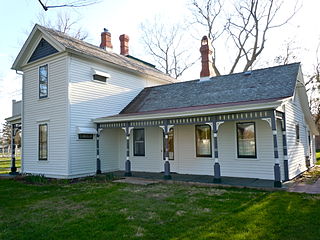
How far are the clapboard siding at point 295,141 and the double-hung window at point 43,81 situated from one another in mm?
10338

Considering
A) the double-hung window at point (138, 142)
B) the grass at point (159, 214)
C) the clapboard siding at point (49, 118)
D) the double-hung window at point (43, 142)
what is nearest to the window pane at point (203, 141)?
the grass at point (159, 214)

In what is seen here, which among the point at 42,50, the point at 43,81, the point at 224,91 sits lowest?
the point at 224,91

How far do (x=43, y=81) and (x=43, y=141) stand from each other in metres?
2.80

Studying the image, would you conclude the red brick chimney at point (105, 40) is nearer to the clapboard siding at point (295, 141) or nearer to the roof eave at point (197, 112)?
the roof eave at point (197, 112)

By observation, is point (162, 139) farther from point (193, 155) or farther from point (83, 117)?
point (83, 117)

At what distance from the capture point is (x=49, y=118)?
11781mm

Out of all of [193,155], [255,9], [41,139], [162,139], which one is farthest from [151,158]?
[255,9]

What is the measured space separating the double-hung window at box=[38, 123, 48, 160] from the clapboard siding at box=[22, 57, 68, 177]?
9.4 inches

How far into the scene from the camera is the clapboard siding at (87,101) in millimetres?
11180

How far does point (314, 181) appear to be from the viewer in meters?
9.29

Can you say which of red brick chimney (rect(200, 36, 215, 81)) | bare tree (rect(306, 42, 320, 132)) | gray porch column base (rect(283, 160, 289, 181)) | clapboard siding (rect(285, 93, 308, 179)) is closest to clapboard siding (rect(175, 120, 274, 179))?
gray porch column base (rect(283, 160, 289, 181))

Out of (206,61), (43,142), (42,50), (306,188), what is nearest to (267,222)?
(306,188)

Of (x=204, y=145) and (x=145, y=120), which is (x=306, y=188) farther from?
(x=145, y=120)

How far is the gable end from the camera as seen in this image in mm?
11938
